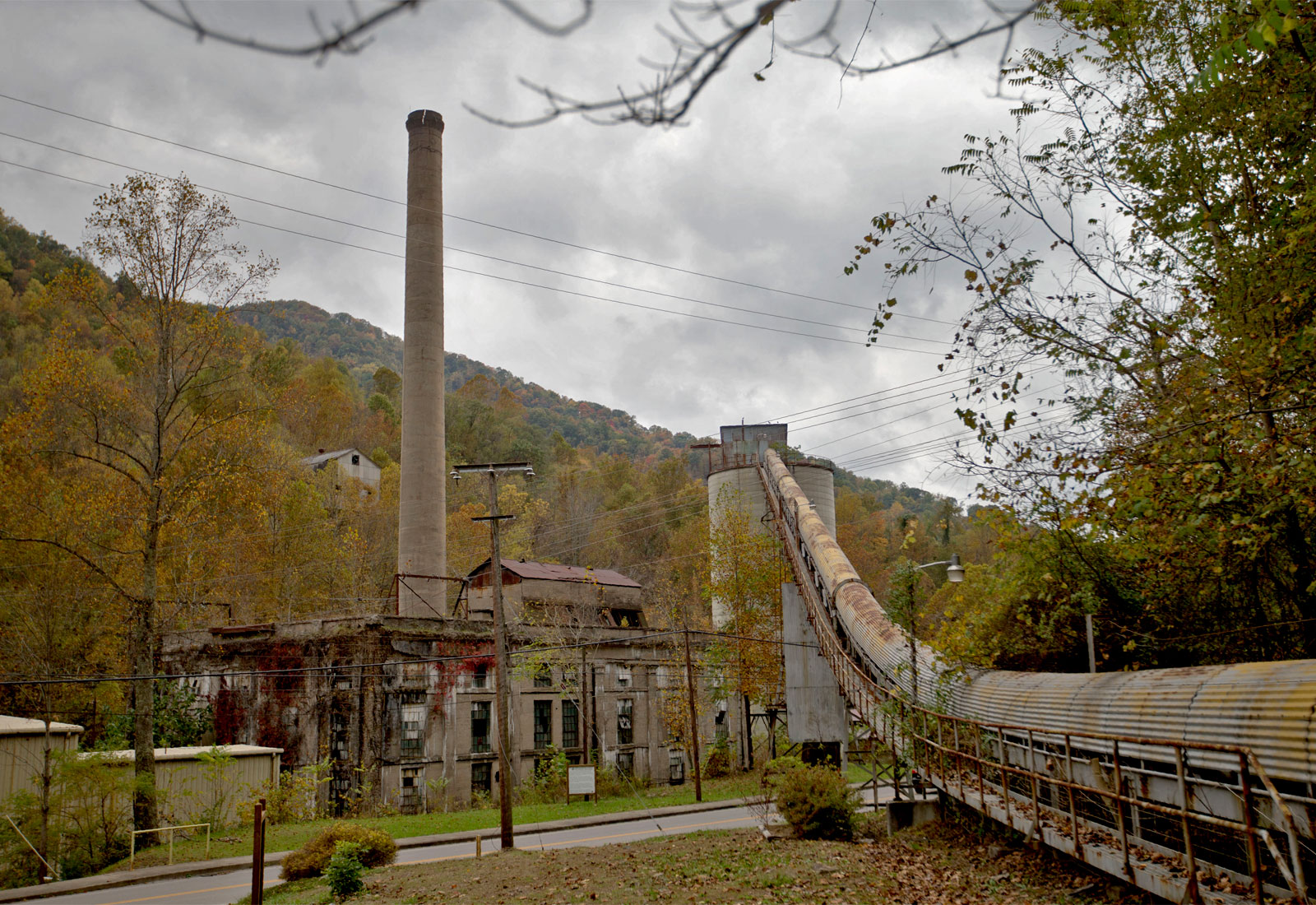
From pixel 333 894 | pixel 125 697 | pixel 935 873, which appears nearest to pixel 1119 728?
pixel 935 873

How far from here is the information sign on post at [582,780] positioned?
30438 mm

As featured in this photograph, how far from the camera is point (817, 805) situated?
53.8 feet

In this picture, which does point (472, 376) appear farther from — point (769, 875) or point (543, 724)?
point (769, 875)

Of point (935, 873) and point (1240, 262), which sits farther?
point (935, 873)

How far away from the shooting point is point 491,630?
35062 millimetres

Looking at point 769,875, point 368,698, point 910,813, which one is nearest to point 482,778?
point 368,698

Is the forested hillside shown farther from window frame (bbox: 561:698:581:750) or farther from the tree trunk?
the tree trunk

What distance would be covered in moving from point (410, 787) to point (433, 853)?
979 cm

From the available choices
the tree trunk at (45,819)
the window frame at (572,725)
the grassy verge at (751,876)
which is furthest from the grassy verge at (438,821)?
the grassy verge at (751,876)

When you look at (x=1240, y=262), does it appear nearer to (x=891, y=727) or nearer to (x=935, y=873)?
(x=935, y=873)

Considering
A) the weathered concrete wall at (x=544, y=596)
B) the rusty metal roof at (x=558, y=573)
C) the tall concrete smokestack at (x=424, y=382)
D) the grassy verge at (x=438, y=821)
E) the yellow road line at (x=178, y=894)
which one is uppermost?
the tall concrete smokestack at (x=424, y=382)

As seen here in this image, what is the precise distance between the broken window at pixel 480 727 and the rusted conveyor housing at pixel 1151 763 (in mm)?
20514

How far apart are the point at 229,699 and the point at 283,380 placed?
39395mm

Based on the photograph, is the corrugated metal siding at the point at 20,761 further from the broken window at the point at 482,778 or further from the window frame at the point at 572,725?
the window frame at the point at 572,725
